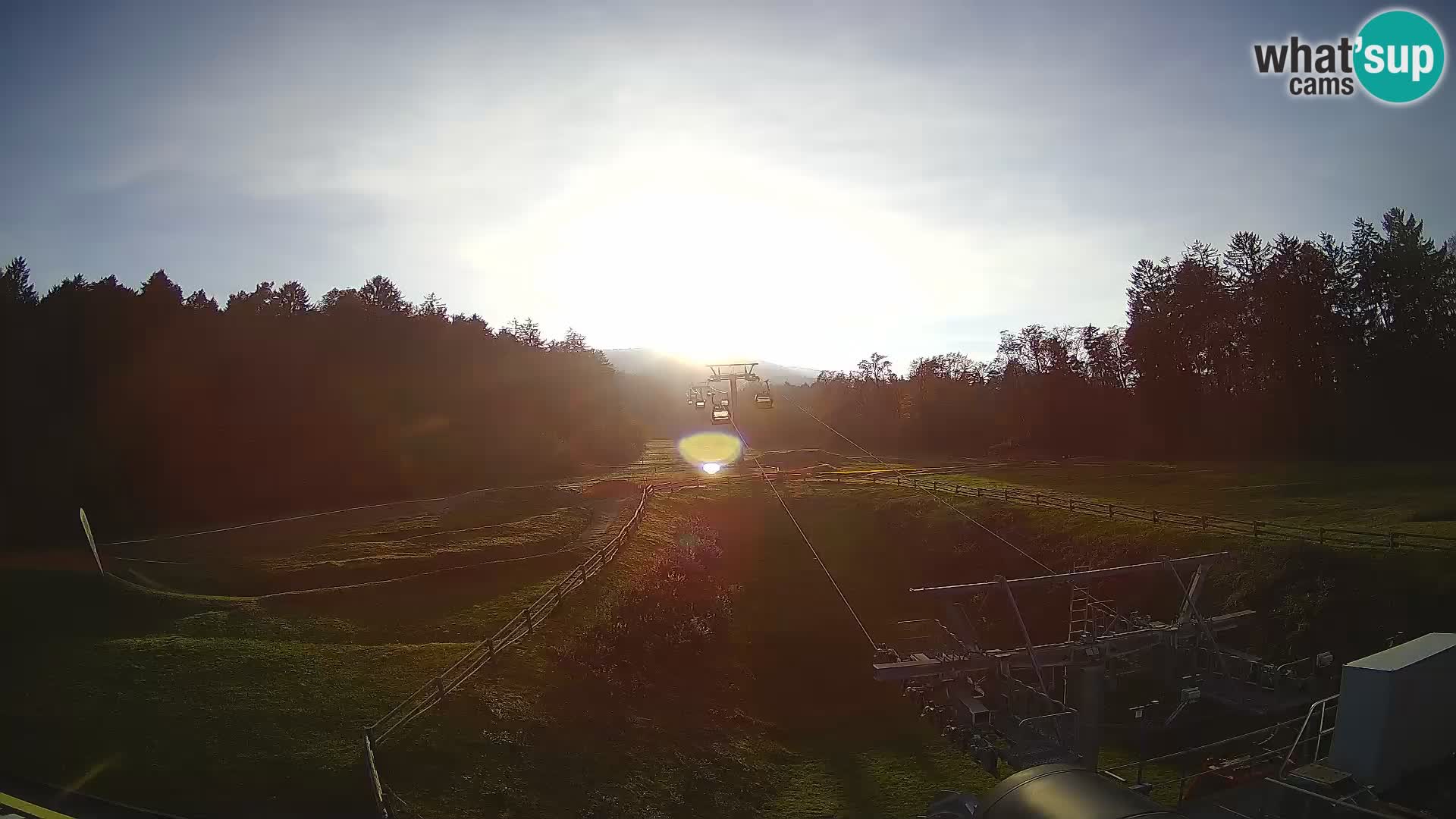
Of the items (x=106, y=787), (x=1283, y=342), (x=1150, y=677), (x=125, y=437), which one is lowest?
(x=1150, y=677)

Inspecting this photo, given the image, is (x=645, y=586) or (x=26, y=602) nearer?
(x=26, y=602)

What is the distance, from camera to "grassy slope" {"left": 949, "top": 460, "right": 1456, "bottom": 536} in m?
34.9

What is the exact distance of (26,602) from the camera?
26125 mm

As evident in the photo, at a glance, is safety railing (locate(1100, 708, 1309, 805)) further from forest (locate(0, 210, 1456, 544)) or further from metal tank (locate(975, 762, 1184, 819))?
forest (locate(0, 210, 1456, 544))

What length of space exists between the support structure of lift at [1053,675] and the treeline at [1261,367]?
5545 centimetres

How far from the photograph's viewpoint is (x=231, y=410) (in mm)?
58375

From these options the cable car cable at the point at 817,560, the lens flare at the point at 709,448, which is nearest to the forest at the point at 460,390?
the lens flare at the point at 709,448

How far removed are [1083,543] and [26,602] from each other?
4518 centimetres

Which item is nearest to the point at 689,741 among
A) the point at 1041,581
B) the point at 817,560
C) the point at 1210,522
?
the point at 1041,581

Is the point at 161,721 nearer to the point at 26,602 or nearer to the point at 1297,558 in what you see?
the point at 26,602

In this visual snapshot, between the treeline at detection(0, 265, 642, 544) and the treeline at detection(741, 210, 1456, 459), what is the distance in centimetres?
6339

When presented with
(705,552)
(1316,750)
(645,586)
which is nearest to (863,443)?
(705,552)

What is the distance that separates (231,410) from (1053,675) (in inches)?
2412

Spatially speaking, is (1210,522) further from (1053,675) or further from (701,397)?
(701,397)
